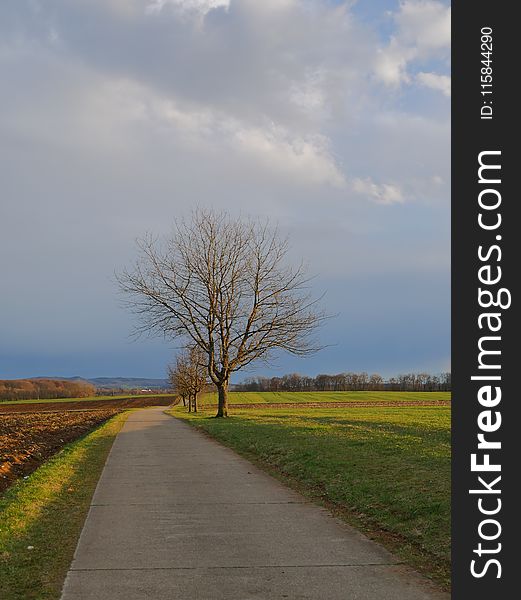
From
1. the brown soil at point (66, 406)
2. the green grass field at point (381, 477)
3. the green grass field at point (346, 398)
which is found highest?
the green grass field at point (381, 477)

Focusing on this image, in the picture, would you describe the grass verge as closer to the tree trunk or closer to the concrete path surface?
the concrete path surface

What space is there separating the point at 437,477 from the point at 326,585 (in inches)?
198

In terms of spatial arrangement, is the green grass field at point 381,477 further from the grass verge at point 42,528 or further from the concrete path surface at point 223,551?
the grass verge at point 42,528

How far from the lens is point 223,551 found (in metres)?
6.49

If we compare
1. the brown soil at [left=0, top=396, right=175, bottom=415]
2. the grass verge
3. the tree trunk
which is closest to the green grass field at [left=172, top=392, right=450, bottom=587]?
the grass verge

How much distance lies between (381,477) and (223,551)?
4.57 meters

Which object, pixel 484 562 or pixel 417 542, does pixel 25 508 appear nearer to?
pixel 417 542

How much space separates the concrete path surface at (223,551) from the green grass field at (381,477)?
40 cm

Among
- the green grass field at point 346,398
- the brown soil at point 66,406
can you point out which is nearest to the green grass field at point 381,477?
the green grass field at point 346,398

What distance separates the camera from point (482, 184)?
17.8 feet

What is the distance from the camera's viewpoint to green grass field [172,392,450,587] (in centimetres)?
690

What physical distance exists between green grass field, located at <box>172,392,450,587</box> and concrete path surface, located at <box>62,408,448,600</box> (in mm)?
402

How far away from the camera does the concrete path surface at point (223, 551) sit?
5.27 metres

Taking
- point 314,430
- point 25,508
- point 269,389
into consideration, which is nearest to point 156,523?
point 25,508
